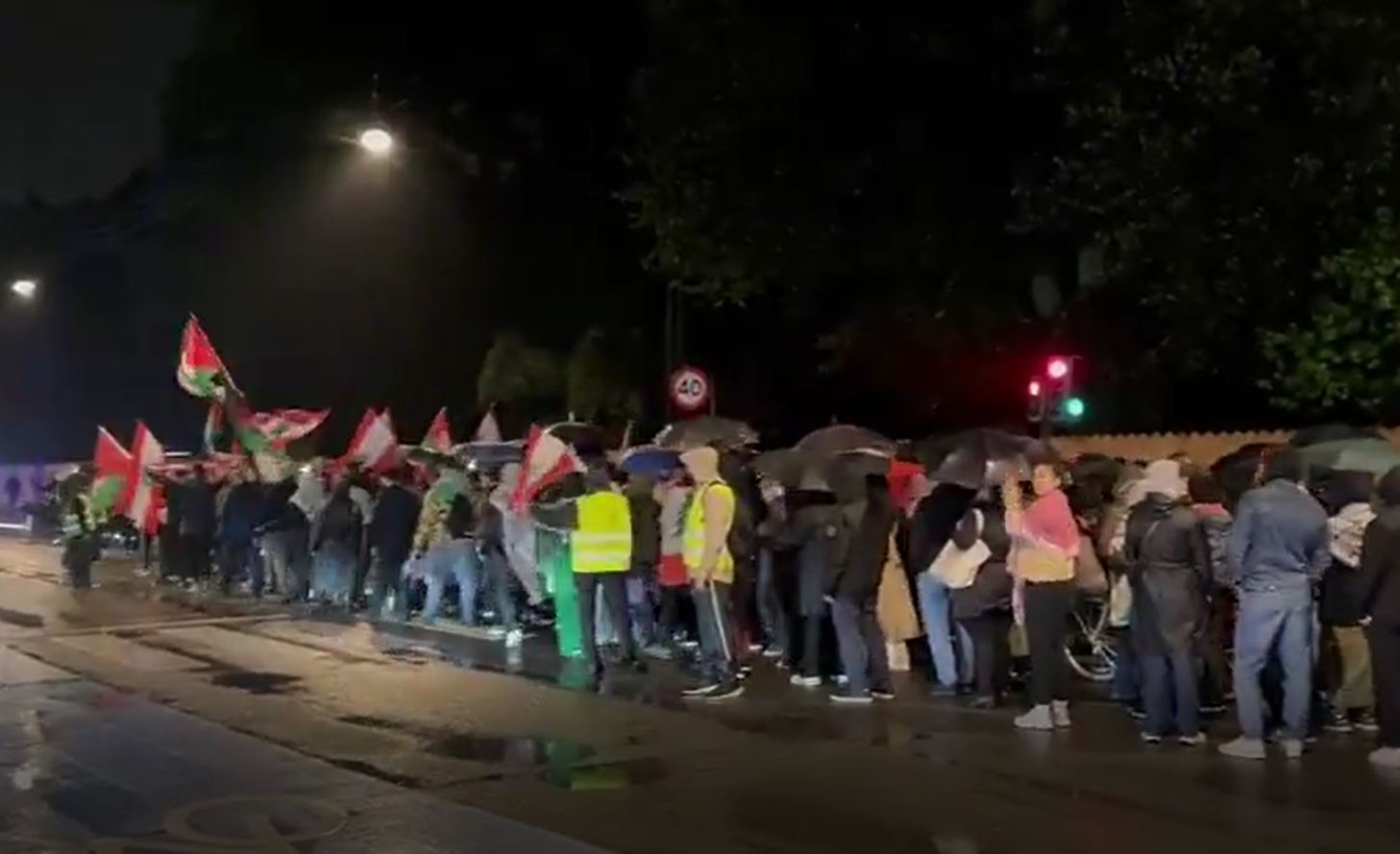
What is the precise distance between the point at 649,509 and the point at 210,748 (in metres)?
5.35

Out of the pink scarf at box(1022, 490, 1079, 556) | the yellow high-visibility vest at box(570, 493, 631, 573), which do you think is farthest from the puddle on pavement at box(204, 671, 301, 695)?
the pink scarf at box(1022, 490, 1079, 556)

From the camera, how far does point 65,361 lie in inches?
2340

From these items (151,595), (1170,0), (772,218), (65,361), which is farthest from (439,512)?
(65,361)

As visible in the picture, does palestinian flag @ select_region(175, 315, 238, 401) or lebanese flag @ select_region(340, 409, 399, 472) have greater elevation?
palestinian flag @ select_region(175, 315, 238, 401)

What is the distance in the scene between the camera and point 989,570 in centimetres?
1241

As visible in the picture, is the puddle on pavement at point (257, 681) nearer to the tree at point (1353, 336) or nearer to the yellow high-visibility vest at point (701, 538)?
the yellow high-visibility vest at point (701, 538)

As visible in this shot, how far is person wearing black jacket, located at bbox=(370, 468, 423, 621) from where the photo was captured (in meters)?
20.0

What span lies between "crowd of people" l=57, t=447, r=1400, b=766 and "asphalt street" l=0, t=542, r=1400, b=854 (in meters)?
0.41

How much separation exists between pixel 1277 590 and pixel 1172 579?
2.13 feet

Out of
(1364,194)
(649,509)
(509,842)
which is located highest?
(1364,194)

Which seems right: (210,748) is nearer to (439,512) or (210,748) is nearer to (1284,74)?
(439,512)

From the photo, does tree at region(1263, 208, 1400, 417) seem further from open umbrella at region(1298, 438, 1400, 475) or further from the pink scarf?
the pink scarf

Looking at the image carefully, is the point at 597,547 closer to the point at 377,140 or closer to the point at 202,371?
the point at 377,140

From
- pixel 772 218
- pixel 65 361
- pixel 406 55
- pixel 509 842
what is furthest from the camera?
pixel 65 361
